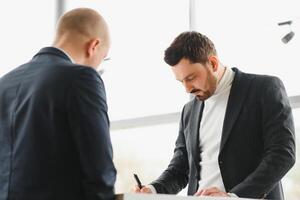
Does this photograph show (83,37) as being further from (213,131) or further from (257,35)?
(257,35)

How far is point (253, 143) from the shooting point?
2.30 meters

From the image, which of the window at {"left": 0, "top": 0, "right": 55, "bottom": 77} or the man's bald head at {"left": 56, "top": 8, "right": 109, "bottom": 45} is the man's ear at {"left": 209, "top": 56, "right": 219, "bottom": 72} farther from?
the window at {"left": 0, "top": 0, "right": 55, "bottom": 77}

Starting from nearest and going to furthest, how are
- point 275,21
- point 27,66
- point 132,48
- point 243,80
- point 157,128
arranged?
point 27,66, point 243,80, point 275,21, point 157,128, point 132,48

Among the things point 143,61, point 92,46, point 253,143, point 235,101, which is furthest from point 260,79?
point 143,61

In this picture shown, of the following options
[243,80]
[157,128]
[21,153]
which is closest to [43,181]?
[21,153]

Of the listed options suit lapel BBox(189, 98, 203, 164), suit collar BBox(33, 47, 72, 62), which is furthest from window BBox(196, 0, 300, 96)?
suit collar BBox(33, 47, 72, 62)

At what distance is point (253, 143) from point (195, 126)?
34 centimetres

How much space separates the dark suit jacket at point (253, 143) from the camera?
217cm

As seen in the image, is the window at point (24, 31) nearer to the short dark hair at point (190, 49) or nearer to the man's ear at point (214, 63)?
the short dark hair at point (190, 49)

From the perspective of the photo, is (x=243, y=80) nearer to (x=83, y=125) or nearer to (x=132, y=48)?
(x=83, y=125)

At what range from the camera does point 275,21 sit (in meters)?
3.65

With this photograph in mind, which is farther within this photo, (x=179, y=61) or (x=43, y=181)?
(x=179, y=61)

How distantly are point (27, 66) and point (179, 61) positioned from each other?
3.05ft

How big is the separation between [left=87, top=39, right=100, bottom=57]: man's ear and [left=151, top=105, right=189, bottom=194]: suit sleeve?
0.82 meters
